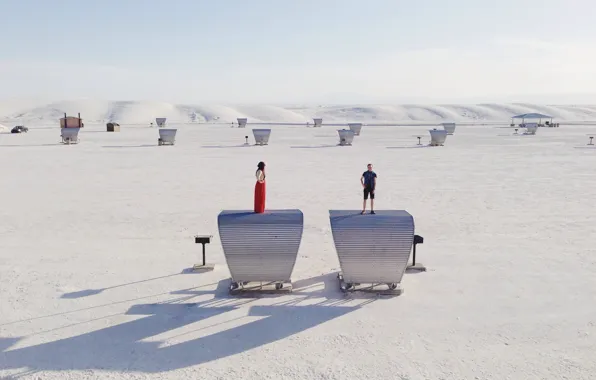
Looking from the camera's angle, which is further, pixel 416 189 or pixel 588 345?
pixel 416 189

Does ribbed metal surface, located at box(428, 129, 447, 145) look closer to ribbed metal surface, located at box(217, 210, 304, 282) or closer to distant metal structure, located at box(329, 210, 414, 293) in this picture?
distant metal structure, located at box(329, 210, 414, 293)

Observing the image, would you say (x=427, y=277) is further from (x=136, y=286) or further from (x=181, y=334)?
(x=136, y=286)

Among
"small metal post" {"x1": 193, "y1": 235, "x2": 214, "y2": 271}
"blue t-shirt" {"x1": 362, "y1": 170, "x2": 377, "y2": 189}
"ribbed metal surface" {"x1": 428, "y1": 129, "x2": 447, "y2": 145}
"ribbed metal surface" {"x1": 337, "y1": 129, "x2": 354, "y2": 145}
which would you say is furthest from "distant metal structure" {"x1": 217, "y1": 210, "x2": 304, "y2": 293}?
"ribbed metal surface" {"x1": 428, "y1": 129, "x2": 447, "y2": 145}

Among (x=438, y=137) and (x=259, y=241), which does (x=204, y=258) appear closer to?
(x=259, y=241)

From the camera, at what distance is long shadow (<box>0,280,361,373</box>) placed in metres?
5.60

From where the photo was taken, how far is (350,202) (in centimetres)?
1425

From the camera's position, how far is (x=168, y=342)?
20.0 ft

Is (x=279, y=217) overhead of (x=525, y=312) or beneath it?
overhead

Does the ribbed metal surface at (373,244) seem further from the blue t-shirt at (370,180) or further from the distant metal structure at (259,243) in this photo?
the blue t-shirt at (370,180)

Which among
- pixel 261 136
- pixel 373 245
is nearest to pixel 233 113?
pixel 261 136

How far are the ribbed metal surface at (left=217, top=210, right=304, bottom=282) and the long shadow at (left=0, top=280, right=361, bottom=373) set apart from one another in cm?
54

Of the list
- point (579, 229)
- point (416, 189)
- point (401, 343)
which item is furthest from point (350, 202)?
point (401, 343)

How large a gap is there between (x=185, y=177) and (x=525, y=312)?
14751 millimetres

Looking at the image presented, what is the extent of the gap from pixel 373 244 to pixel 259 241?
1642 mm
